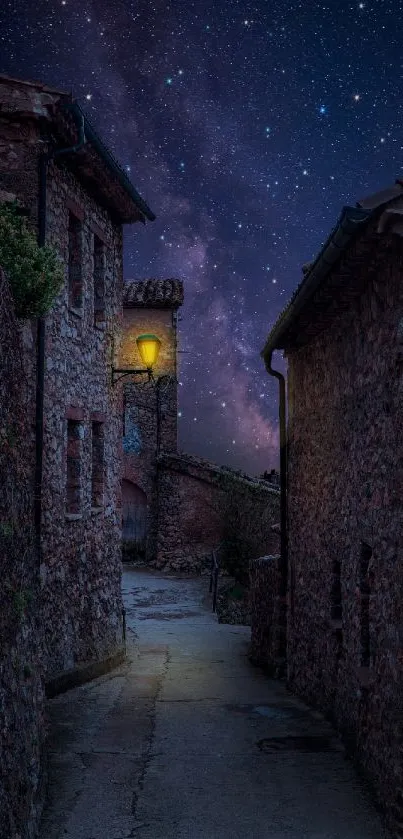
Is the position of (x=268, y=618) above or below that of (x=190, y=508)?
below

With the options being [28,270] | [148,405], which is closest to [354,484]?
[28,270]

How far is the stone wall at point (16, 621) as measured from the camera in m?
4.62

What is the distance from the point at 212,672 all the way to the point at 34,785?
23.0ft

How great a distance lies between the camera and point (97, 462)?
506 inches

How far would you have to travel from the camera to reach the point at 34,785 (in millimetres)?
5574

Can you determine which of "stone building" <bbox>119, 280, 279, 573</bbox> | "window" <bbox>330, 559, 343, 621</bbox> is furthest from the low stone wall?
"stone building" <bbox>119, 280, 279, 573</bbox>

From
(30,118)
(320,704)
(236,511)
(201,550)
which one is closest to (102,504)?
(320,704)

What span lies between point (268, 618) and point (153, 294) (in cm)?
1759

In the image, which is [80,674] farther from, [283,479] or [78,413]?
[283,479]

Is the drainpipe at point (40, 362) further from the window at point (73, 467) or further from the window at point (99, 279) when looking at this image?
the window at point (99, 279)

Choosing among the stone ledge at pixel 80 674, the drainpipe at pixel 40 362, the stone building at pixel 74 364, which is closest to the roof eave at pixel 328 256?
the drainpipe at pixel 40 362

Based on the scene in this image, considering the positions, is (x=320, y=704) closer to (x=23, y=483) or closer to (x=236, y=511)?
(x=23, y=483)

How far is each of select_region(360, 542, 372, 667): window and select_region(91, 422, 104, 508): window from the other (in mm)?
6100

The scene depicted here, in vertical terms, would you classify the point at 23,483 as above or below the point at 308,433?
below
